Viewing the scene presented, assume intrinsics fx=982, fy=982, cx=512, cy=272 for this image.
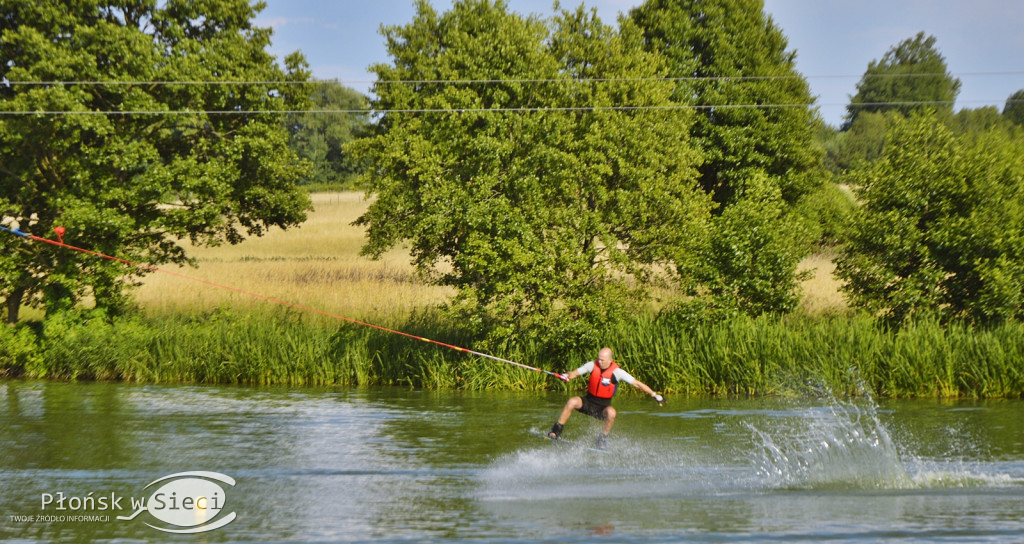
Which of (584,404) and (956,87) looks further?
(956,87)

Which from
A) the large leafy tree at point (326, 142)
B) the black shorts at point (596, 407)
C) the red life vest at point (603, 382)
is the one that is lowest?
the black shorts at point (596, 407)

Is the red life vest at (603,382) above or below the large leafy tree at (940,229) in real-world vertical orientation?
below

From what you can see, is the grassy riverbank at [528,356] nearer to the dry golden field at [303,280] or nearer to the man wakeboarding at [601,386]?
the dry golden field at [303,280]

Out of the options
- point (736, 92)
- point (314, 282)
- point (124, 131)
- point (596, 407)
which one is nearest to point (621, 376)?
point (596, 407)

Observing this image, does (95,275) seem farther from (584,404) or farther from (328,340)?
(584,404)

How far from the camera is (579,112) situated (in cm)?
2522

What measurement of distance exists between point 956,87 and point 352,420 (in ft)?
281

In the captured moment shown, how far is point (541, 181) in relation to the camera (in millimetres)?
22734

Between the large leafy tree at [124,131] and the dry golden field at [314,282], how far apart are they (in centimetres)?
366

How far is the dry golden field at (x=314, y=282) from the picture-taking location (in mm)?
29203

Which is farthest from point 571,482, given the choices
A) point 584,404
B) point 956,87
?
point 956,87


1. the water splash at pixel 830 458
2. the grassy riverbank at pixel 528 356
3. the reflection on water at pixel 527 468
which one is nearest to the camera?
the reflection on water at pixel 527 468

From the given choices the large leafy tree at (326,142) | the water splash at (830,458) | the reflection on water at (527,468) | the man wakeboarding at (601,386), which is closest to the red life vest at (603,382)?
the man wakeboarding at (601,386)

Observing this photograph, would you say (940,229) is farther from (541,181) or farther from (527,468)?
(527,468)
